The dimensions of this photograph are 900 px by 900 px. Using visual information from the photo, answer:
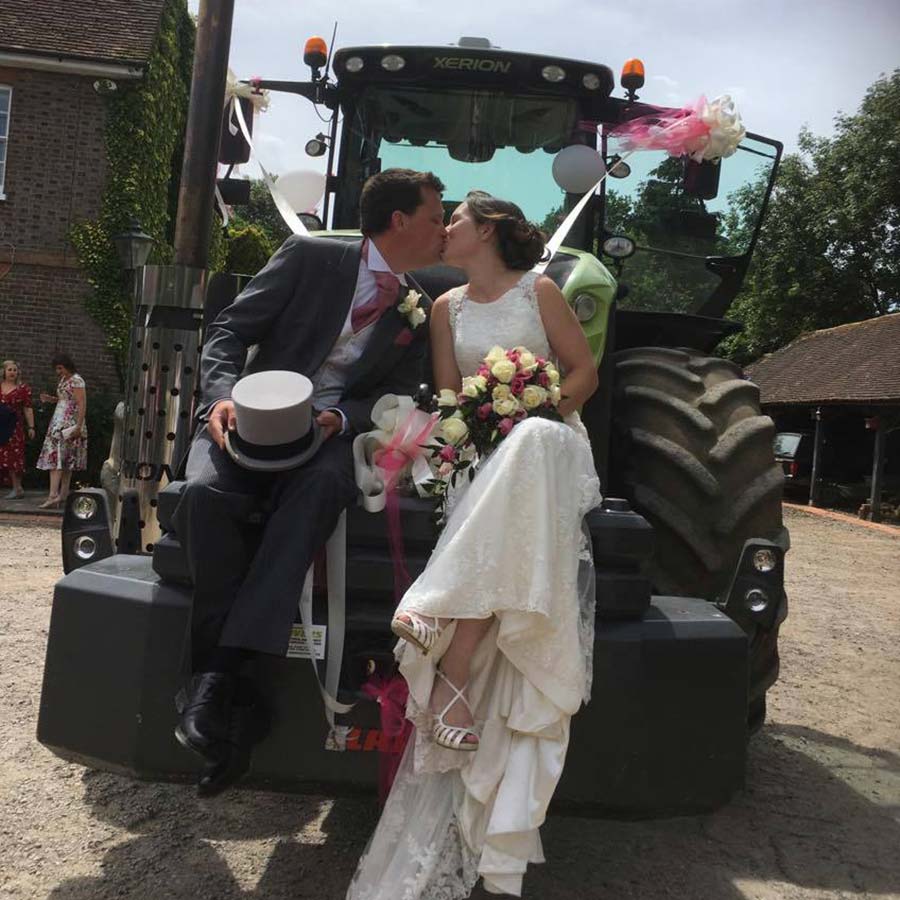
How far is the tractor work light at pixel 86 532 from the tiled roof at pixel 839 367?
1920cm

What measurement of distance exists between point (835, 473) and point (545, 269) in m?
24.2

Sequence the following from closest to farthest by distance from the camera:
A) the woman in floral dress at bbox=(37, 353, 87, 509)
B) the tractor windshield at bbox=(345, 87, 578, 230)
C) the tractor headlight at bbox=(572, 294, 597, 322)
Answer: the tractor headlight at bbox=(572, 294, 597, 322) < the tractor windshield at bbox=(345, 87, 578, 230) < the woman in floral dress at bbox=(37, 353, 87, 509)

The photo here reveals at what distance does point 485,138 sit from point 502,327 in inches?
82.8

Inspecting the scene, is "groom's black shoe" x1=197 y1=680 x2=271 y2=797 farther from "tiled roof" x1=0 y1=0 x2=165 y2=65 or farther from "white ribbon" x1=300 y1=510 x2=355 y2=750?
"tiled roof" x1=0 y1=0 x2=165 y2=65

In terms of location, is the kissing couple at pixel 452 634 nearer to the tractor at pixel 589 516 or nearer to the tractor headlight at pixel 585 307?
the tractor at pixel 589 516

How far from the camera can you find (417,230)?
3.51m

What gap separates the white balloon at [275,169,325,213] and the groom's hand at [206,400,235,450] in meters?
2.32

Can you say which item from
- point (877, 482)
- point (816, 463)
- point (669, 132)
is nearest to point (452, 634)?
point (669, 132)

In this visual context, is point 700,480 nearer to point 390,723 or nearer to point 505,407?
point 505,407

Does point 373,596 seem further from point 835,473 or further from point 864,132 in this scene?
point 864,132

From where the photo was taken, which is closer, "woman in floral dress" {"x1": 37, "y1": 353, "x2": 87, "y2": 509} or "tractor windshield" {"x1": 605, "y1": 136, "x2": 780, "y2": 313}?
"tractor windshield" {"x1": 605, "y1": 136, "x2": 780, "y2": 313}

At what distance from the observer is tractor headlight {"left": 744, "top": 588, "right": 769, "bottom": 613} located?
3.22 metres

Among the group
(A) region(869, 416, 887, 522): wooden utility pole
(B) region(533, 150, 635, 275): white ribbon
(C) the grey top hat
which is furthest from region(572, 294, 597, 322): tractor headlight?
(A) region(869, 416, 887, 522): wooden utility pole

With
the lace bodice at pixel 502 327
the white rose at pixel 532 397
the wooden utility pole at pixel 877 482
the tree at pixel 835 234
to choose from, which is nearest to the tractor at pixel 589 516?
the white rose at pixel 532 397
